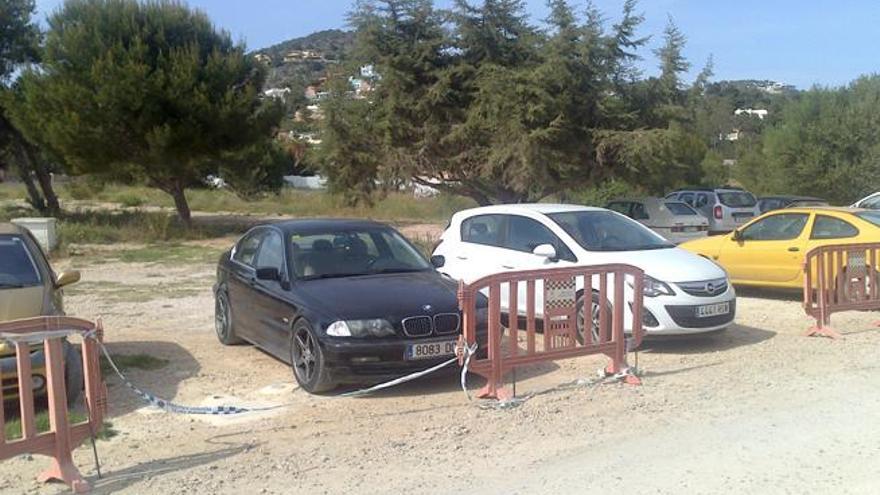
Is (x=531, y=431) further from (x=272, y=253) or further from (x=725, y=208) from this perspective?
(x=725, y=208)

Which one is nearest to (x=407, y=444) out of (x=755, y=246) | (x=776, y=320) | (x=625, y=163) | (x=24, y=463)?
(x=24, y=463)

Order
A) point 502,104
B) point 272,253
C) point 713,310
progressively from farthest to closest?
point 502,104, point 713,310, point 272,253

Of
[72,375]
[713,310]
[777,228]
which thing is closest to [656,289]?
[713,310]

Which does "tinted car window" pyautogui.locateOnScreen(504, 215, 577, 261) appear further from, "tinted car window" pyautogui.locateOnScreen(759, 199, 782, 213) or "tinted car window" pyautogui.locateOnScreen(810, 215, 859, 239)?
"tinted car window" pyautogui.locateOnScreen(759, 199, 782, 213)

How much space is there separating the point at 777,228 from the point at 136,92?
770 inches

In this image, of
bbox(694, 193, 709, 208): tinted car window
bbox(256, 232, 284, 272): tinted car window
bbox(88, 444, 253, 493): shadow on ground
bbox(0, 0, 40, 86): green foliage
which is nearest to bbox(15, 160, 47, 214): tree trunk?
bbox(0, 0, 40, 86): green foliage

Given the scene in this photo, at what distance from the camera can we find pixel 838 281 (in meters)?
10.8

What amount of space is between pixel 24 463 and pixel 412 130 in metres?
18.7

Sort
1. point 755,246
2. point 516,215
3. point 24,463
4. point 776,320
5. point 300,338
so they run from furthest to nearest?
point 755,246 < point 776,320 < point 516,215 < point 300,338 < point 24,463

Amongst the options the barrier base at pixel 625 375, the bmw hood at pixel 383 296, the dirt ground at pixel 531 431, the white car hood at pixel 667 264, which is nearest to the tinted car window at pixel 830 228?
the dirt ground at pixel 531 431

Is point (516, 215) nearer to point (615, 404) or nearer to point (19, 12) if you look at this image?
point (615, 404)

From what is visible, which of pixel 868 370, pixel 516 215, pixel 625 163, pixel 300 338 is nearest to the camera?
pixel 300 338

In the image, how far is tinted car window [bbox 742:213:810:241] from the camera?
13.4m

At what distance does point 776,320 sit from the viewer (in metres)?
11.9
